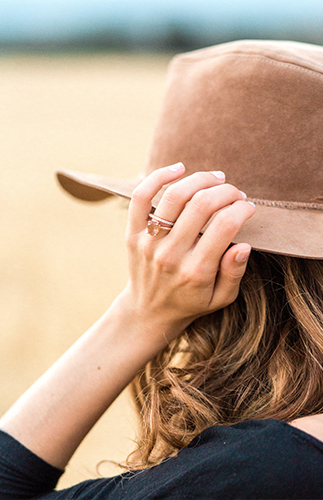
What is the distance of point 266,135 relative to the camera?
3.48 feet

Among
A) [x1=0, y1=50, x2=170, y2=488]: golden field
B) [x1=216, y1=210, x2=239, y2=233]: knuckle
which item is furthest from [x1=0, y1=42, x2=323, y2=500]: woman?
[x1=0, y1=50, x2=170, y2=488]: golden field

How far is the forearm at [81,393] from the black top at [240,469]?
31cm

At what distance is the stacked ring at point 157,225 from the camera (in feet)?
3.10

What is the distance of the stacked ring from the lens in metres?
0.95

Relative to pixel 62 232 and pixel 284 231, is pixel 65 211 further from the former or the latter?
pixel 284 231

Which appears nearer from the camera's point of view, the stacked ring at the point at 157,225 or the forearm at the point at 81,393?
the stacked ring at the point at 157,225

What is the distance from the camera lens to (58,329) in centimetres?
401

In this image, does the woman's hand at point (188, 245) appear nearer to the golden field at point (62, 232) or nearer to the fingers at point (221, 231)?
the fingers at point (221, 231)

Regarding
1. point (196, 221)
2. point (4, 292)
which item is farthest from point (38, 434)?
point (4, 292)

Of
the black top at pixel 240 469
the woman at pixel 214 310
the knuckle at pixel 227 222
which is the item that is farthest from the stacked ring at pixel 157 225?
the black top at pixel 240 469

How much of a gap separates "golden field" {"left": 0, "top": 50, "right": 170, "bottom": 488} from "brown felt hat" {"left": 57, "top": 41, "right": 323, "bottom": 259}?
474 mm

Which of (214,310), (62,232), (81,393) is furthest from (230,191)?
(62,232)

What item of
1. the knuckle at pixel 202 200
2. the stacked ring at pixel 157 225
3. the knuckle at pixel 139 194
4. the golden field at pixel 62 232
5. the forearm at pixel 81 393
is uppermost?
the knuckle at pixel 202 200

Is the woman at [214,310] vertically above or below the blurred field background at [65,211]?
above
